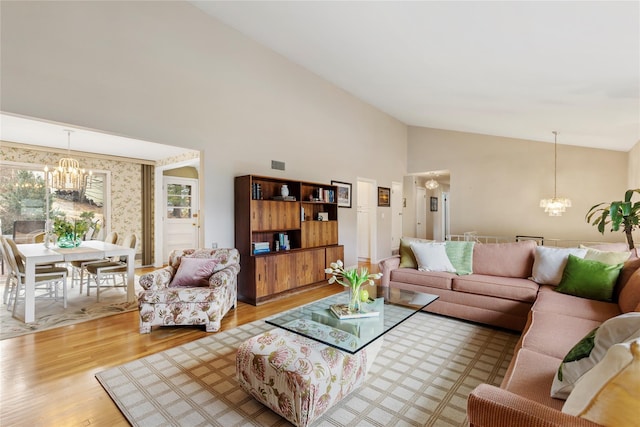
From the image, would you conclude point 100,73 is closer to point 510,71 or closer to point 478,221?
point 510,71

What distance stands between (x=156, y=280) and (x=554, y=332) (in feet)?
11.5

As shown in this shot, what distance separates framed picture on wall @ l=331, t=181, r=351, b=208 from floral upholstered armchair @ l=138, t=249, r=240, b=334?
9.99ft

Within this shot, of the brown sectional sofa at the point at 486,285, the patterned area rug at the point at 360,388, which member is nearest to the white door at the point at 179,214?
the patterned area rug at the point at 360,388

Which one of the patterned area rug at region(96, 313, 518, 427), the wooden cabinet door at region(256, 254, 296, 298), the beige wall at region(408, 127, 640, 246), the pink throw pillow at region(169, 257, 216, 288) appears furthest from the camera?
the beige wall at region(408, 127, 640, 246)

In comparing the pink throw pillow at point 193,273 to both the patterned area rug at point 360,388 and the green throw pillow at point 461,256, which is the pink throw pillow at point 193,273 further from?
the green throw pillow at point 461,256

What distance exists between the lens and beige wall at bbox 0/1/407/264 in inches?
111

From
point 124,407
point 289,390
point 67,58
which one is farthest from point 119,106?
point 289,390

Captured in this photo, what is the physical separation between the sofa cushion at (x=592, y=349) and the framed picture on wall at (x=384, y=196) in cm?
612

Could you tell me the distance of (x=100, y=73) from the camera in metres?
3.15

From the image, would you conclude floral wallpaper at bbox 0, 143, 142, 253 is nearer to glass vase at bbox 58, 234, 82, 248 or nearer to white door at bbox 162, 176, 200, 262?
white door at bbox 162, 176, 200, 262

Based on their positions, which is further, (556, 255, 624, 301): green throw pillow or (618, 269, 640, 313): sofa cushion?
(556, 255, 624, 301): green throw pillow

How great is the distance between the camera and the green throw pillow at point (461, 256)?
12.0 feet

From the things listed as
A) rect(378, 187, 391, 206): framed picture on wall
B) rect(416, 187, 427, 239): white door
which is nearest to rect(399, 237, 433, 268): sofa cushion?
rect(378, 187, 391, 206): framed picture on wall

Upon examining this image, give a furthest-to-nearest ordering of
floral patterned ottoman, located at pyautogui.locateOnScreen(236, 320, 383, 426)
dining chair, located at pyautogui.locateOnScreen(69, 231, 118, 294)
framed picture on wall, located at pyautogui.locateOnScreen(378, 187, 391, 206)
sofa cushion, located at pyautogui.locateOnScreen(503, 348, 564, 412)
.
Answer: framed picture on wall, located at pyautogui.locateOnScreen(378, 187, 391, 206)
dining chair, located at pyautogui.locateOnScreen(69, 231, 118, 294)
floral patterned ottoman, located at pyautogui.locateOnScreen(236, 320, 383, 426)
sofa cushion, located at pyautogui.locateOnScreen(503, 348, 564, 412)
